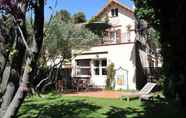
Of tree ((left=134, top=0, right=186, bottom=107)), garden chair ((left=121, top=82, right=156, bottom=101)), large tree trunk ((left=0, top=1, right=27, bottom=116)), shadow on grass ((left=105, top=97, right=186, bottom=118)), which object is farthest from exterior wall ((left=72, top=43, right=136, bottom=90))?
large tree trunk ((left=0, top=1, right=27, bottom=116))

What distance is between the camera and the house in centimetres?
3003

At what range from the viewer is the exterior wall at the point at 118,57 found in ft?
98.3

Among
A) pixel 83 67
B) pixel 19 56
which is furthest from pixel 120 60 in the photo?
pixel 19 56

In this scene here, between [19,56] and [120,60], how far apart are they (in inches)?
1007

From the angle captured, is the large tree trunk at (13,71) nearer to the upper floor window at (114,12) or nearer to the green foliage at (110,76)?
the green foliage at (110,76)

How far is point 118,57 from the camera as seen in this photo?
3086cm

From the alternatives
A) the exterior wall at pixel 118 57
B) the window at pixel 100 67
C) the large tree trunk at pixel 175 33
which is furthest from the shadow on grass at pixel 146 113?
the window at pixel 100 67

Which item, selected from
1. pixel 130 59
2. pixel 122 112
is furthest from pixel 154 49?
pixel 122 112

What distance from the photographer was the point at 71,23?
1146 inches

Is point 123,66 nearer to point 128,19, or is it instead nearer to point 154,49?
point 154,49

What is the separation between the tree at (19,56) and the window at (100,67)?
26.8 meters

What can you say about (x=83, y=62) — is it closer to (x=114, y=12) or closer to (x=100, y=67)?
(x=100, y=67)

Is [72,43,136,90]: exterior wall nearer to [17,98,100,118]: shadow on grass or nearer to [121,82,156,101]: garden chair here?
[121,82,156,101]: garden chair

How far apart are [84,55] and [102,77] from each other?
10.3 feet
